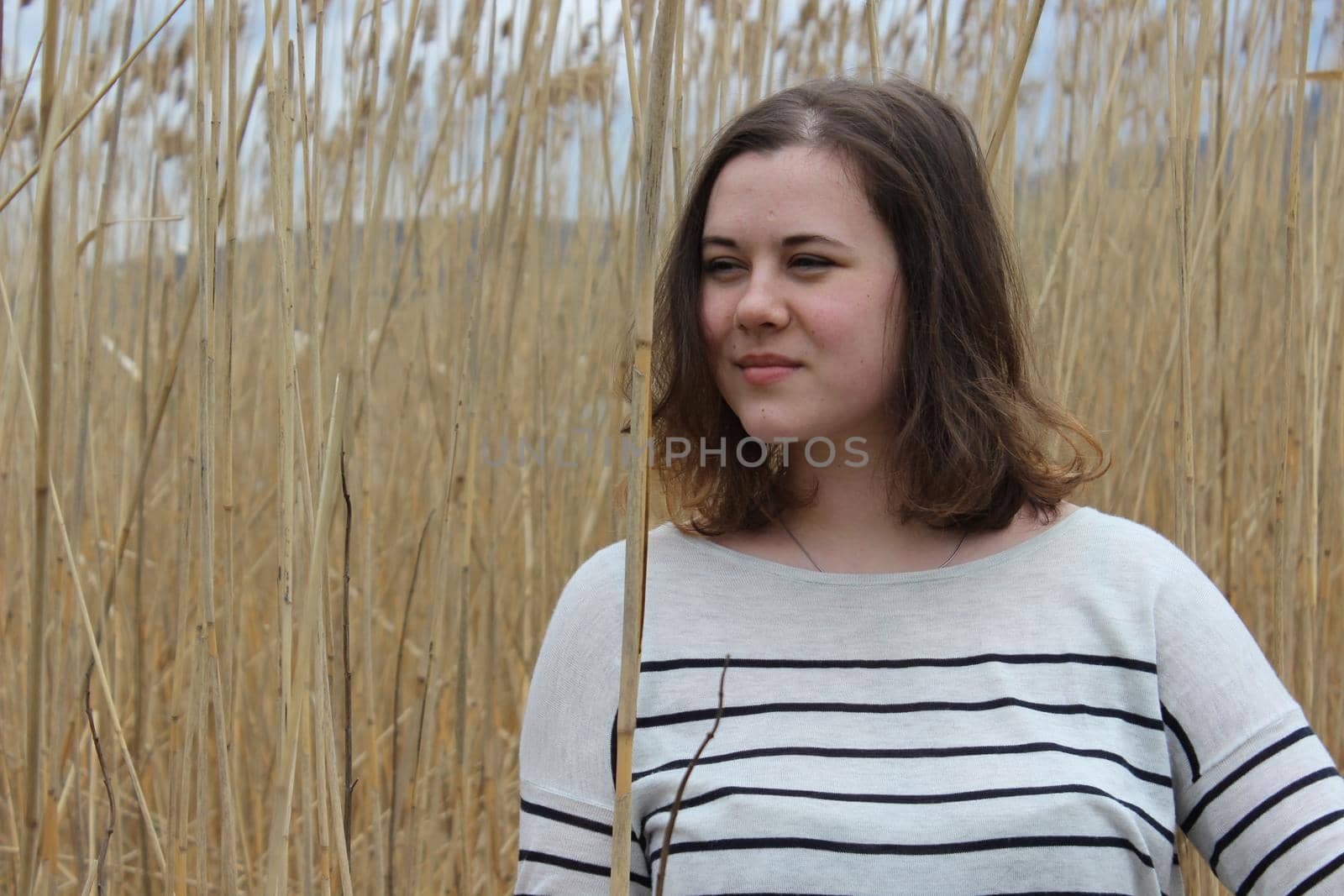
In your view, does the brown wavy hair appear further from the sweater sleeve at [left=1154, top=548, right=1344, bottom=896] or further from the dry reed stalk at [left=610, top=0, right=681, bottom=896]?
the dry reed stalk at [left=610, top=0, right=681, bottom=896]

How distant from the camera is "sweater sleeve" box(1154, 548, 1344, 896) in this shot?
2.16ft

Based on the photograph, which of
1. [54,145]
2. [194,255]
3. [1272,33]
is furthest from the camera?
[1272,33]

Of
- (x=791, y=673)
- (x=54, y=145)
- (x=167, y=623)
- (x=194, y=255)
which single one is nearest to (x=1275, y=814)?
(x=791, y=673)

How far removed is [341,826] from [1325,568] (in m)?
1.00

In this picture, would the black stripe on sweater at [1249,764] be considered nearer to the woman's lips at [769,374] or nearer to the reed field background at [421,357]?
the reed field background at [421,357]

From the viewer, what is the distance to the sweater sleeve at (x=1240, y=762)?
2.16 feet

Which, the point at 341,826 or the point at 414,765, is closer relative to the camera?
the point at 341,826

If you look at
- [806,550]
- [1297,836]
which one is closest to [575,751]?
[806,550]

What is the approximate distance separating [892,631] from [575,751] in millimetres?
212

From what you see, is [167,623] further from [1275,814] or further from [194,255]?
[1275,814]

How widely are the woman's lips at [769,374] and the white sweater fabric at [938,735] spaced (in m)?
0.14

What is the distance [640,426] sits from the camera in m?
0.40

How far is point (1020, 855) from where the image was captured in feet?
2.09

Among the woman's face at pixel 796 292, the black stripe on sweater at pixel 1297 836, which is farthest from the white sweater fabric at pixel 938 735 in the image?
the woman's face at pixel 796 292
